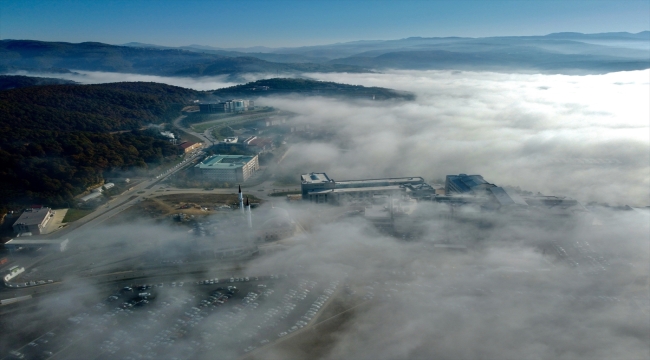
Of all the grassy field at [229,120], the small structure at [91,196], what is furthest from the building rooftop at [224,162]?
the grassy field at [229,120]

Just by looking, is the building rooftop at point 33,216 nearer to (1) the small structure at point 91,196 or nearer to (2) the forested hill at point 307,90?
(1) the small structure at point 91,196

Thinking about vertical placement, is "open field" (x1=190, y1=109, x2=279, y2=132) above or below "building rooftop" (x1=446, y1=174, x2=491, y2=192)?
above

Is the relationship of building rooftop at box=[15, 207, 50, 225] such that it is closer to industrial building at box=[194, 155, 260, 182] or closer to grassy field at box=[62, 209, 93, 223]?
grassy field at box=[62, 209, 93, 223]

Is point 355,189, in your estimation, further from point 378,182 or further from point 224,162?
point 224,162

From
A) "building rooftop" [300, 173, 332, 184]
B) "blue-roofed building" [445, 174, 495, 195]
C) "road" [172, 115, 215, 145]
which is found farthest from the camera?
"road" [172, 115, 215, 145]

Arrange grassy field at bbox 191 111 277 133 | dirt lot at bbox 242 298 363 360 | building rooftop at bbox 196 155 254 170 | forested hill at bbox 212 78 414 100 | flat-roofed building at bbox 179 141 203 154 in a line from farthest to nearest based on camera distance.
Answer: forested hill at bbox 212 78 414 100, grassy field at bbox 191 111 277 133, flat-roofed building at bbox 179 141 203 154, building rooftop at bbox 196 155 254 170, dirt lot at bbox 242 298 363 360

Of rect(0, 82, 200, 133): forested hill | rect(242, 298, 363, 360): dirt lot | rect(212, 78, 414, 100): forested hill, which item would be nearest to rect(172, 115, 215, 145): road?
rect(0, 82, 200, 133): forested hill
